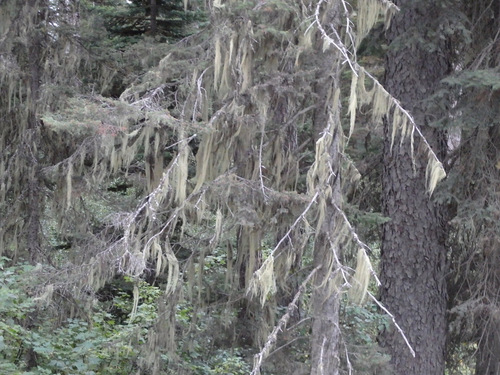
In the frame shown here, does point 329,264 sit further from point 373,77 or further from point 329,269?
point 373,77

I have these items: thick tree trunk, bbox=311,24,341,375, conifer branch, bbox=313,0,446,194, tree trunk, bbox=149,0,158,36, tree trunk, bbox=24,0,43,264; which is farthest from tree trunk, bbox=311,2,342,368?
tree trunk, bbox=149,0,158,36

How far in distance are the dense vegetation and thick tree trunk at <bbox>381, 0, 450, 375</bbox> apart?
25mm

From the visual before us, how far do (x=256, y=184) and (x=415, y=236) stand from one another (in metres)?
2.58

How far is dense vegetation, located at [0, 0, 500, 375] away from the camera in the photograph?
648cm

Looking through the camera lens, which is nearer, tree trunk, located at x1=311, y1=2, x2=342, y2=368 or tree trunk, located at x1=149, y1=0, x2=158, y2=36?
tree trunk, located at x1=311, y1=2, x2=342, y2=368

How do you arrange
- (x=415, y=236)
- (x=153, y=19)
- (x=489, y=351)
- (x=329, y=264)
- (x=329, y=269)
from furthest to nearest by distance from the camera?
(x=153, y=19) < (x=489, y=351) < (x=415, y=236) < (x=329, y=264) < (x=329, y=269)

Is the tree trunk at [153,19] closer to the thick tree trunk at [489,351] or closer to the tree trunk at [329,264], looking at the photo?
the tree trunk at [329,264]

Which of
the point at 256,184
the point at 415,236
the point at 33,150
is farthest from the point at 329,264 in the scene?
the point at 33,150

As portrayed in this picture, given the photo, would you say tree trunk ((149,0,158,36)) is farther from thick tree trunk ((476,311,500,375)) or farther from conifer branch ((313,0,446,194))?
thick tree trunk ((476,311,500,375))

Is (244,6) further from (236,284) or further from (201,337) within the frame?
(201,337)

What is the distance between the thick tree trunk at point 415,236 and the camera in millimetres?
8273

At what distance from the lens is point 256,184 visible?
685 cm

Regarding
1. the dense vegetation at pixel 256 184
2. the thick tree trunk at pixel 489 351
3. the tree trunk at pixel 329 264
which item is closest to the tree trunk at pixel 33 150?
the dense vegetation at pixel 256 184

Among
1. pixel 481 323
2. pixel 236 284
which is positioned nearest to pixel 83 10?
pixel 236 284
